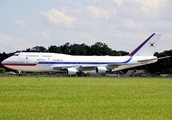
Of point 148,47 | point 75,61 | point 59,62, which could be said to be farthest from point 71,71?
point 148,47

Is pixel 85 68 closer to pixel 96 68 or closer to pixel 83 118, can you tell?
pixel 96 68

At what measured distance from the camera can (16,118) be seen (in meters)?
9.09

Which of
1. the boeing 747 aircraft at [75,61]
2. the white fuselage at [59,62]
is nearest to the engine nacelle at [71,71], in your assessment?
the boeing 747 aircraft at [75,61]

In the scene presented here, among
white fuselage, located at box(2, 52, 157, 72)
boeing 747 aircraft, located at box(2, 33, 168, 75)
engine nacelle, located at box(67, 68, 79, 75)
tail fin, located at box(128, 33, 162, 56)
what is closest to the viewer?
white fuselage, located at box(2, 52, 157, 72)

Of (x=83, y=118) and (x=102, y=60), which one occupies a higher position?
(x=102, y=60)

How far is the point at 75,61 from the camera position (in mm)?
49750

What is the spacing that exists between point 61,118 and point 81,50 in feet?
379

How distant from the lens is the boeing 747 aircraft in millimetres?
46125

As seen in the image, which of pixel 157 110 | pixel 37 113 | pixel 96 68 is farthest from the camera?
pixel 96 68

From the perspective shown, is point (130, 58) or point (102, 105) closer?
point (102, 105)

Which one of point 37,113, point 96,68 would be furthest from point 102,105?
point 96,68

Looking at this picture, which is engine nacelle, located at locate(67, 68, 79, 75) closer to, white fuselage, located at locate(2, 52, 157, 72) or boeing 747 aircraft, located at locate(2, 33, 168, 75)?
boeing 747 aircraft, located at locate(2, 33, 168, 75)

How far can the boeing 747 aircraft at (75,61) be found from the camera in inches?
1816

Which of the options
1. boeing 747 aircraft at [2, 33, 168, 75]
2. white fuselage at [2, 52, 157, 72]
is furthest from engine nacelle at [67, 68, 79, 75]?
white fuselage at [2, 52, 157, 72]
